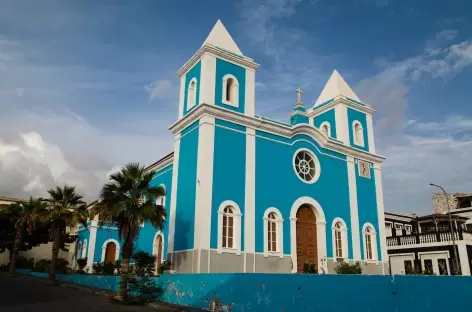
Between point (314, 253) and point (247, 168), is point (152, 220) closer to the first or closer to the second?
point (247, 168)

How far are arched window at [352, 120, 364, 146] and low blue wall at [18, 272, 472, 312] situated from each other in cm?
1702

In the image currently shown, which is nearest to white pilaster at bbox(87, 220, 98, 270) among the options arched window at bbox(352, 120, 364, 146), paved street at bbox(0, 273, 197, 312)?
paved street at bbox(0, 273, 197, 312)

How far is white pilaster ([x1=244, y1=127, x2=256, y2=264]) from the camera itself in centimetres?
1850

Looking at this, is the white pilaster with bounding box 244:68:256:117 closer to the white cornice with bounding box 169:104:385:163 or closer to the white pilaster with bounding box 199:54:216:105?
the white cornice with bounding box 169:104:385:163

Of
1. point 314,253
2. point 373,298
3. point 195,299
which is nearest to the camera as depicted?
point 373,298

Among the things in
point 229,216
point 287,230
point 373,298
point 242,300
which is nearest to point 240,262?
point 229,216

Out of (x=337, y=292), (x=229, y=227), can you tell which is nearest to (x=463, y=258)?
(x=229, y=227)

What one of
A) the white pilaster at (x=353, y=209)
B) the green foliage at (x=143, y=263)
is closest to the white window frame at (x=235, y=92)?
the green foliage at (x=143, y=263)

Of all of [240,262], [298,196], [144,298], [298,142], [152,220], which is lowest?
[144,298]

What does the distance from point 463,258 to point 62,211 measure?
2381 centimetres

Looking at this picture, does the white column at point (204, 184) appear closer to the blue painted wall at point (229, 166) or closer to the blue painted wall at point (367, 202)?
the blue painted wall at point (229, 166)

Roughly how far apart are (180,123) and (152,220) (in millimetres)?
7000

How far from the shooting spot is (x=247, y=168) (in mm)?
19625

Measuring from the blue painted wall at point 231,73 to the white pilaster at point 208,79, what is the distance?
12.0 inches
